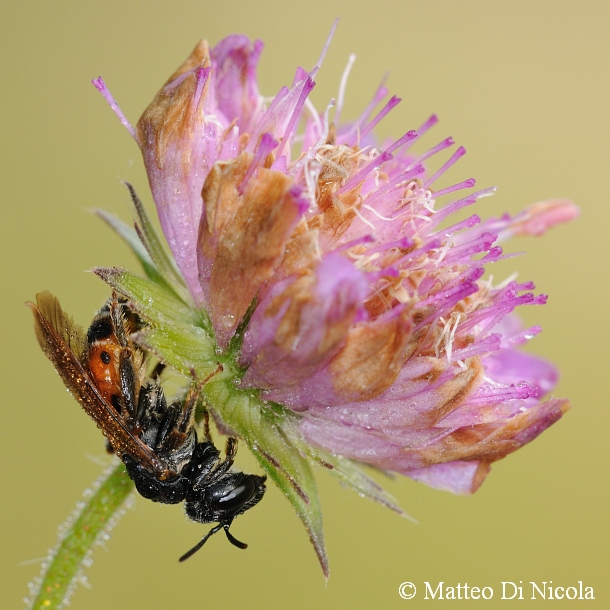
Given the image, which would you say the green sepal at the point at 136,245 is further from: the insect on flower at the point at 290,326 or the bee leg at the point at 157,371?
the bee leg at the point at 157,371

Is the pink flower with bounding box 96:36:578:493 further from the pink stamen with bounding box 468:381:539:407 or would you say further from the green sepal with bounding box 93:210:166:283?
the green sepal with bounding box 93:210:166:283

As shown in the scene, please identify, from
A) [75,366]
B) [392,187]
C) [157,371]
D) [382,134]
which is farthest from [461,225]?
[382,134]

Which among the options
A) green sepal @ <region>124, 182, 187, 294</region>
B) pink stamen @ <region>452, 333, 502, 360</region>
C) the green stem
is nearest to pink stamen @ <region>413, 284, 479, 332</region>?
pink stamen @ <region>452, 333, 502, 360</region>

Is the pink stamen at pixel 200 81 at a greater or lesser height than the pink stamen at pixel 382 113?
greater

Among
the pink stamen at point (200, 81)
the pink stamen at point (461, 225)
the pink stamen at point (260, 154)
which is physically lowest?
the pink stamen at point (461, 225)

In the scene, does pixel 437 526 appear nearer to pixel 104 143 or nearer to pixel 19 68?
pixel 104 143

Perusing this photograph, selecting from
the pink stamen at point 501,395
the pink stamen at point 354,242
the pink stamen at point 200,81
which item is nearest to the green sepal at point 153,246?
the pink stamen at point 200,81
